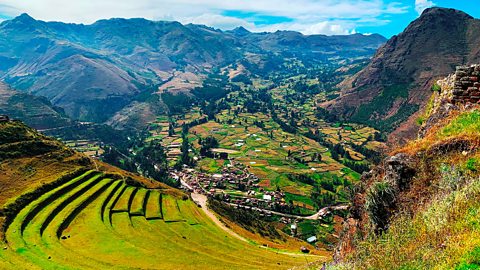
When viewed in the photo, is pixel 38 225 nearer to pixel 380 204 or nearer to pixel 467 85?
pixel 380 204

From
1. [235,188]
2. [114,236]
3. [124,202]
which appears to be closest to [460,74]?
[114,236]

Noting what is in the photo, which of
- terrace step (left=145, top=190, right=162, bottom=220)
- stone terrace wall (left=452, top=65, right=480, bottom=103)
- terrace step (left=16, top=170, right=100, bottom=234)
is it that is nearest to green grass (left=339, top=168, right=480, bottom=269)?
stone terrace wall (left=452, top=65, right=480, bottom=103)

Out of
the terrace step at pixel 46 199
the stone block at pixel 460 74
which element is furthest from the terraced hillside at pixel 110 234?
the stone block at pixel 460 74

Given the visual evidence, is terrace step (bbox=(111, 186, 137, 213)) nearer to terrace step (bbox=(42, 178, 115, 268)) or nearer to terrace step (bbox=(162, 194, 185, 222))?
terrace step (bbox=(42, 178, 115, 268))

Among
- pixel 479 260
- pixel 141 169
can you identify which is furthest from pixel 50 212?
pixel 141 169

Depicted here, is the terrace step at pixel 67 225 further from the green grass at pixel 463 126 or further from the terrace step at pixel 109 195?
the green grass at pixel 463 126

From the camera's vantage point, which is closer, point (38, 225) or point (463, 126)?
point (463, 126)

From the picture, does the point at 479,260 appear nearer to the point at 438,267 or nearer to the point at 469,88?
the point at 438,267

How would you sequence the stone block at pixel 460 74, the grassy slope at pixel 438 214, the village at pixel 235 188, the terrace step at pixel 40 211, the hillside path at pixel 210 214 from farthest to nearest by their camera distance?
the village at pixel 235 188 < the hillside path at pixel 210 214 < the terrace step at pixel 40 211 < the stone block at pixel 460 74 < the grassy slope at pixel 438 214
